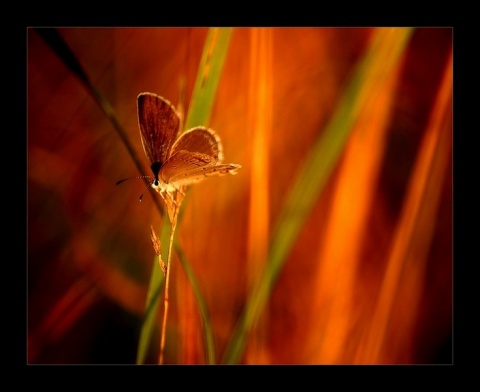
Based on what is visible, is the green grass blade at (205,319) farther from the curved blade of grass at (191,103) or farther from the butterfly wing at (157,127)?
the butterfly wing at (157,127)

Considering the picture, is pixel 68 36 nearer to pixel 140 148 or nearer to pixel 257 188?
pixel 140 148

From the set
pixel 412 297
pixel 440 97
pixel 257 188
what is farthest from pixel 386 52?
pixel 412 297

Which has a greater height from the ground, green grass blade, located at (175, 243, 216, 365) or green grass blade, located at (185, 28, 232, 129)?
green grass blade, located at (185, 28, 232, 129)

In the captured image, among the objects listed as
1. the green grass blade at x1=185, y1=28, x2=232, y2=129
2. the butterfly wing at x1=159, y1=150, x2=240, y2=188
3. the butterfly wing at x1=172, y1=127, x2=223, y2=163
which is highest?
the green grass blade at x1=185, y1=28, x2=232, y2=129

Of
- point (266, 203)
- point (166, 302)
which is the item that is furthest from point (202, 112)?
point (166, 302)

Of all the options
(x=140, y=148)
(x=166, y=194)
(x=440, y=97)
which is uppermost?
(x=440, y=97)

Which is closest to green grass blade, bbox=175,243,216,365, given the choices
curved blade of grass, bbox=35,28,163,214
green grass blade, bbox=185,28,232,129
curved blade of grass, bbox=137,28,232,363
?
curved blade of grass, bbox=137,28,232,363

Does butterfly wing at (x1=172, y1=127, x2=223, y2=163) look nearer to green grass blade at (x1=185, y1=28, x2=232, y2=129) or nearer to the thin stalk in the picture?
green grass blade at (x1=185, y1=28, x2=232, y2=129)
